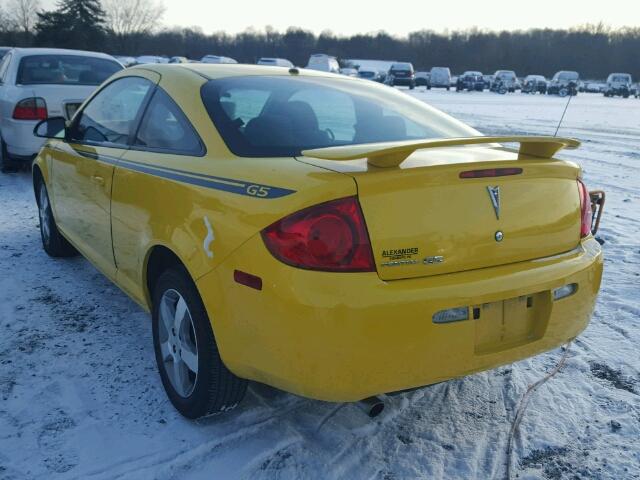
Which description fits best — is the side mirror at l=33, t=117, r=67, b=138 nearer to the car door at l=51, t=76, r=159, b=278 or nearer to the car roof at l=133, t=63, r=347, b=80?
the car door at l=51, t=76, r=159, b=278

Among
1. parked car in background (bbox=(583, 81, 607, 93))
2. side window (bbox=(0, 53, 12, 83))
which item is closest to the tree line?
parked car in background (bbox=(583, 81, 607, 93))

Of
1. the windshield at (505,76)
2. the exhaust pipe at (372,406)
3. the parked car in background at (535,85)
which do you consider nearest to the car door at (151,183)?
the exhaust pipe at (372,406)

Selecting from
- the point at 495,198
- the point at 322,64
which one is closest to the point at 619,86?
the point at 322,64

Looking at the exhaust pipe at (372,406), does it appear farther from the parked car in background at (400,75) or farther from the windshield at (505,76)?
the windshield at (505,76)

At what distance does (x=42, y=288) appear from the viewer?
419 cm

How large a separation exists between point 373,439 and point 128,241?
159cm

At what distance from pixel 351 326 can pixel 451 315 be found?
39cm

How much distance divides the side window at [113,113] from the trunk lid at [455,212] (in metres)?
1.40

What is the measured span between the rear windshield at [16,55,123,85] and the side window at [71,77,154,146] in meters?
4.49

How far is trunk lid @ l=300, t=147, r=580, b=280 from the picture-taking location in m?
2.05

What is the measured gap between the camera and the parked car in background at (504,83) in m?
44.5

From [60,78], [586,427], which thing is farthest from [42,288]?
[60,78]

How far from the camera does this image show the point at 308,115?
2953mm

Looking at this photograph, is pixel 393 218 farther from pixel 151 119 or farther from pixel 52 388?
pixel 52 388
